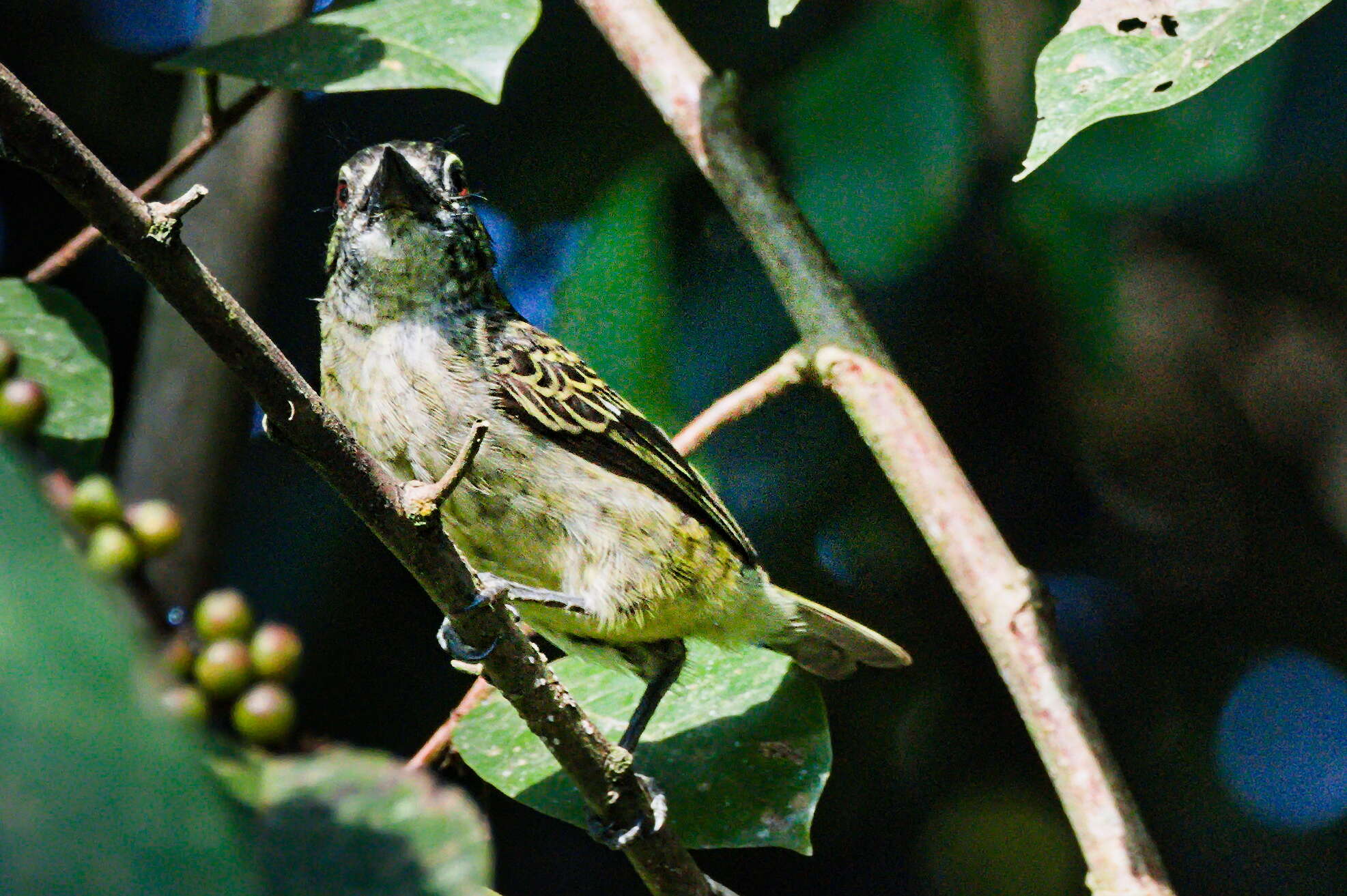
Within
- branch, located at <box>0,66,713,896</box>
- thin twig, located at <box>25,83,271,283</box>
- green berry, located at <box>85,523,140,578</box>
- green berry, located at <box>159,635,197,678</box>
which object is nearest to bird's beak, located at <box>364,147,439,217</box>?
thin twig, located at <box>25,83,271,283</box>

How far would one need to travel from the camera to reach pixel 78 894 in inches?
18.1

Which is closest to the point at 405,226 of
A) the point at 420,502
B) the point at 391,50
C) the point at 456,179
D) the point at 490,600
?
the point at 456,179

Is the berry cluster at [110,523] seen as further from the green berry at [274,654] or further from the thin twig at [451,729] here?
the thin twig at [451,729]

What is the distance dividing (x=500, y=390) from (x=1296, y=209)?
2646 mm

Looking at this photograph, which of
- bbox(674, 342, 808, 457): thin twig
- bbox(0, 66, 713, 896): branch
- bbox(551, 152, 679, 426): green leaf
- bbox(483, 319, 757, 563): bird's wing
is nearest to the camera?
bbox(0, 66, 713, 896): branch

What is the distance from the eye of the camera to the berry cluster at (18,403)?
221 cm

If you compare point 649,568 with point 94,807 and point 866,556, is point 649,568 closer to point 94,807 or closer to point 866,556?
point 866,556

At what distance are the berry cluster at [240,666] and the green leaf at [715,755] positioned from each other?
0.43 metres

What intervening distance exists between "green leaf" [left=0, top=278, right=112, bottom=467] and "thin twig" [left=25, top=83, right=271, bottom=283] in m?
0.05

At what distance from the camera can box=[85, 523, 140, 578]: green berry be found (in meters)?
2.24

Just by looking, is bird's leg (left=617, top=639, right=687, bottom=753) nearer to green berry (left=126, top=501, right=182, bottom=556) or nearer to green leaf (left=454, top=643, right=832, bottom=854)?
green leaf (left=454, top=643, right=832, bottom=854)

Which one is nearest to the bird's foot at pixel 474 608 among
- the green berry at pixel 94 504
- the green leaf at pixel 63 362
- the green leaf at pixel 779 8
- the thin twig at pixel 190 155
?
the green berry at pixel 94 504

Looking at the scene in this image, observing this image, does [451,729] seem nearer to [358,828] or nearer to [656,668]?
[656,668]

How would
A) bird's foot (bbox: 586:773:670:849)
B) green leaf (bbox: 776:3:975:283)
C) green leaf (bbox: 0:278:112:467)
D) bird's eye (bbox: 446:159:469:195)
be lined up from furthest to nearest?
1. green leaf (bbox: 776:3:975:283)
2. bird's eye (bbox: 446:159:469:195)
3. green leaf (bbox: 0:278:112:467)
4. bird's foot (bbox: 586:773:670:849)
